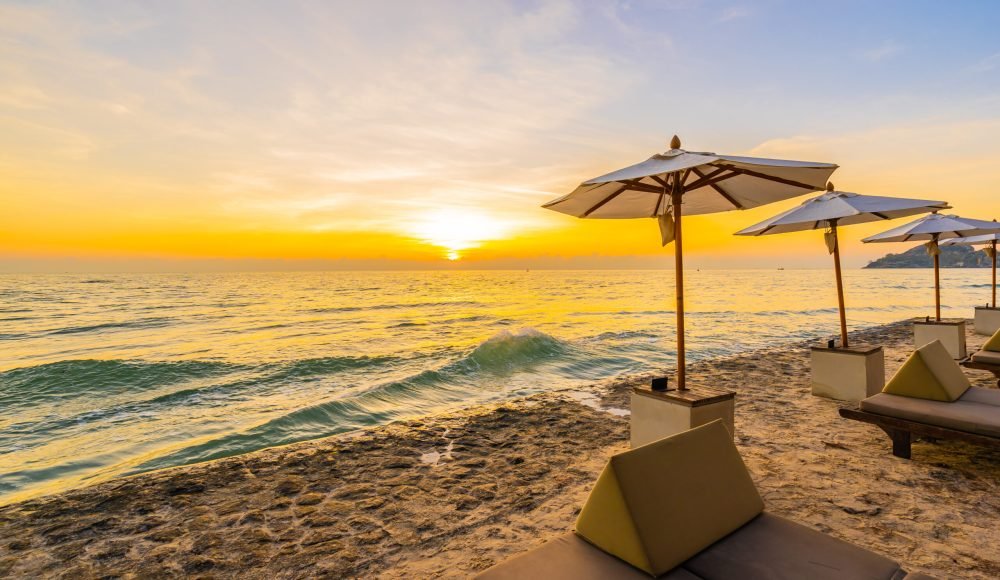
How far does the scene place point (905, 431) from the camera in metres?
4.47

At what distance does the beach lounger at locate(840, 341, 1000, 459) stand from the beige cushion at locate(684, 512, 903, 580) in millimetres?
3240

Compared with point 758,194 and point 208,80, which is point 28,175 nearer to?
point 208,80

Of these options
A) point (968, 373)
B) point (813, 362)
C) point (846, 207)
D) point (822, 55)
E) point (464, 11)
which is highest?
point (464, 11)

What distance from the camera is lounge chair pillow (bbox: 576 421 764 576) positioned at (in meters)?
2.00

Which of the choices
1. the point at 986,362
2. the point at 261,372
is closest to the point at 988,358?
the point at 986,362

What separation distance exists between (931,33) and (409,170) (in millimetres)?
16111

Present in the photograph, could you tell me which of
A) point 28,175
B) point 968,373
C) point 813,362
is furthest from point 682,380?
point 28,175

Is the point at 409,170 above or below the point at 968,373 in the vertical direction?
above

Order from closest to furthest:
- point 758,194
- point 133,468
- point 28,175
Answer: point 758,194 → point 133,468 → point 28,175

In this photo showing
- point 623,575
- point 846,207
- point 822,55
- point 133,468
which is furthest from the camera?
point 822,55

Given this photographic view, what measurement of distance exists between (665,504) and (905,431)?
166 inches

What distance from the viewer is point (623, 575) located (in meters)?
1.90

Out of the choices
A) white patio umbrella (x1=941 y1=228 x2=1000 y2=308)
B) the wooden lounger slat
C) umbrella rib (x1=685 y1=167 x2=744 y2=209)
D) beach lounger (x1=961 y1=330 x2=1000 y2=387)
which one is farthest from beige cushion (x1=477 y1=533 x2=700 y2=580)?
white patio umbrella (x1=941 y1=228 x2=1000 y2=308)

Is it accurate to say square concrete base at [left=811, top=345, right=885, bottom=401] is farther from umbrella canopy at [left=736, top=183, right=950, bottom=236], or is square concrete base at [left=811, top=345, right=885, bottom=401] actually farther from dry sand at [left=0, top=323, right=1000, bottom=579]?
umbrella canopy at [left=736, top=183, right=950, bottom=236]
